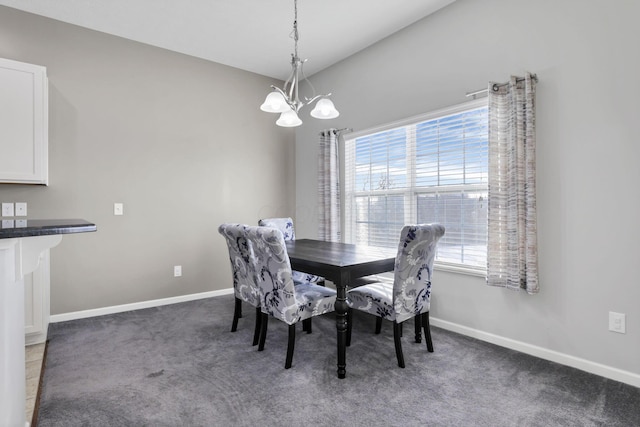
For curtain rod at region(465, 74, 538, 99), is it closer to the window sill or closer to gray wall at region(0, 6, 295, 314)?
the window sill

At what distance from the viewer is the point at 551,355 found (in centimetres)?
232

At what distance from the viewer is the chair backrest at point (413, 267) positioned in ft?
6.84

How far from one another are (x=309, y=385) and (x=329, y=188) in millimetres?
2374

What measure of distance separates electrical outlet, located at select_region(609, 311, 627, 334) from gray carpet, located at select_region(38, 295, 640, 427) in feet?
1.03

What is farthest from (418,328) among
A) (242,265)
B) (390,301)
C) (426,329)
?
(242,265)

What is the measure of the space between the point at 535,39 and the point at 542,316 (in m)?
1.93

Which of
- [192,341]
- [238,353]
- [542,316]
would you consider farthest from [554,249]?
[192,341]

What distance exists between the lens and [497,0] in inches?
102

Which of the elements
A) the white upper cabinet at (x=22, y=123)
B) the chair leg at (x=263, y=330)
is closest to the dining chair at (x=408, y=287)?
the chair leg at (x=263, y=330)

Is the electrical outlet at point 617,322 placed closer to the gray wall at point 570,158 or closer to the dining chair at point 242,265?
the gray wall at point 570,158

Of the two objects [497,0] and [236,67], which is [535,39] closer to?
[497,0]

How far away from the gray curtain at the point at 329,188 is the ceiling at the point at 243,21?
98 cm

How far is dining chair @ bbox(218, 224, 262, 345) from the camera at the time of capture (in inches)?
95.3

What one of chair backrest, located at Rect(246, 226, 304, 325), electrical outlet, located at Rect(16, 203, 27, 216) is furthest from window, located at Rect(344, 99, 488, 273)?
electrical outlet, located at Rect(16, 203, 27, 216)
